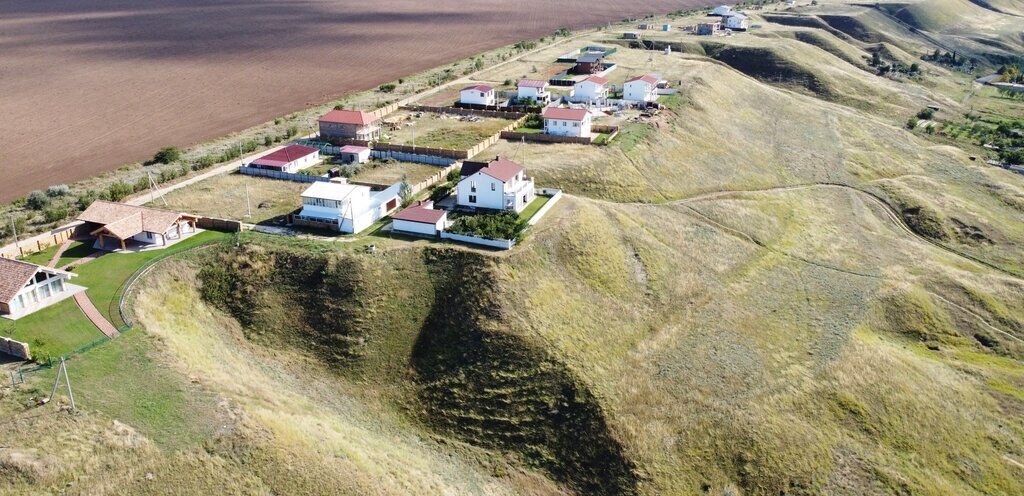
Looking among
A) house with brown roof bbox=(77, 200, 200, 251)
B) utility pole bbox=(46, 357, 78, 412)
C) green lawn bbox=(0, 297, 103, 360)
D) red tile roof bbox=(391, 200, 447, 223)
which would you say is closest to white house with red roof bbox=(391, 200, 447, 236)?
red tile roof bbox=(391, 200, 447, 223)

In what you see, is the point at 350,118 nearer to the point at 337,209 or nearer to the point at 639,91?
the point at 337,209

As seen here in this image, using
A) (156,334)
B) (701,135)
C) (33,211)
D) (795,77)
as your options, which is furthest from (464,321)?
(795,77)

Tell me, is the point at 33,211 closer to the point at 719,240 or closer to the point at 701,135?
the point at 719,240

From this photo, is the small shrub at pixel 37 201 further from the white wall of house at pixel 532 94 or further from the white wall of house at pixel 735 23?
the white wall of house at pixel 735 23

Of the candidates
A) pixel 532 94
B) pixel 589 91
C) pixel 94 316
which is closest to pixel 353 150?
pixel 532 94

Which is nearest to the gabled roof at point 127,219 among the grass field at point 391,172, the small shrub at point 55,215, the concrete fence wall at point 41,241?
the concrete fence wall at point 41,241
